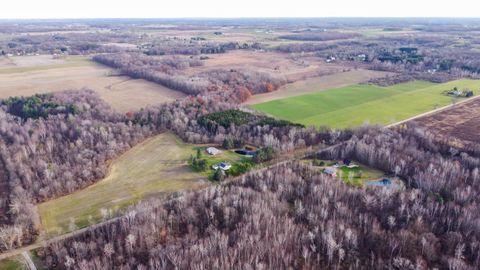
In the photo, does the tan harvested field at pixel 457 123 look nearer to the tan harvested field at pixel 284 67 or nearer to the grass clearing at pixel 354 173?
the grass clearing at pixel 354 173

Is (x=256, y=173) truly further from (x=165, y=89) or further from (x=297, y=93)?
(x=165, y=89)

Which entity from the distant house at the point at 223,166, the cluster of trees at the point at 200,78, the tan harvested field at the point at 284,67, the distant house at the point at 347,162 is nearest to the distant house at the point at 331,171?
the distant house at the point at 347,162

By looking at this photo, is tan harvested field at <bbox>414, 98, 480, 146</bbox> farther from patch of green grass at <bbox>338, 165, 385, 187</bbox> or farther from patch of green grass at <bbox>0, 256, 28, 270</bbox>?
patch of green grass at <bbox>0, 256, 28, 270</bbox>

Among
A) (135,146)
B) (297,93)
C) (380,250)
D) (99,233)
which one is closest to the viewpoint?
(380,250)

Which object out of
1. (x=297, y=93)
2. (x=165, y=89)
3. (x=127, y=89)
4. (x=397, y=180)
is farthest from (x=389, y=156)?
(x=127, y=89)

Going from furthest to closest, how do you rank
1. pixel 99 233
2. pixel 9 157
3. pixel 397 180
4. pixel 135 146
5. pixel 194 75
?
1. pixel 194 75
2. pixel 135 146
3. pixel 9 157
4. pixel 397 180
5. pixel 99 233

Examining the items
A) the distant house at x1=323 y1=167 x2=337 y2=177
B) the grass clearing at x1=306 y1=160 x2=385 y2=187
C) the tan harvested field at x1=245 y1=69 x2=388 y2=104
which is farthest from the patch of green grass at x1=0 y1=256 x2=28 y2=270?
the tan harvested field at x1=245 y1=69 x2=388 y2=104
